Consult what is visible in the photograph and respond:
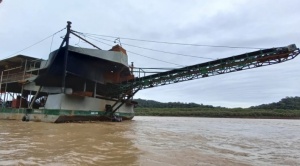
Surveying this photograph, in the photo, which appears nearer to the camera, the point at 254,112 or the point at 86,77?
the point at 86,77

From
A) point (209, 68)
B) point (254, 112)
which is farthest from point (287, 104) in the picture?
point (209, 68)

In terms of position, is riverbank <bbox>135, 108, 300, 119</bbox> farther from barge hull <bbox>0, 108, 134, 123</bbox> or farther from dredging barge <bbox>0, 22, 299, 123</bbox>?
barge hull <bbox>0, 108, 134, 123</bbox>

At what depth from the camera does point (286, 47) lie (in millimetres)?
17391

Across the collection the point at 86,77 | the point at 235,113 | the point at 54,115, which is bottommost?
the point at 54,115

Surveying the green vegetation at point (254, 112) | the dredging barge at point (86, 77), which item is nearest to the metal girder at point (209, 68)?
the dredging barge at point (86, 77)

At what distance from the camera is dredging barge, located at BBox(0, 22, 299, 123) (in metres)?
20.9

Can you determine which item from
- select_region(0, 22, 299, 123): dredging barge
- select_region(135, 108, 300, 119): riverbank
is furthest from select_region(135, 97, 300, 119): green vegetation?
select_region(0, 22, 299, 123): dredging barge

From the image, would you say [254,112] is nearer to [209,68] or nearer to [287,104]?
[287,104]

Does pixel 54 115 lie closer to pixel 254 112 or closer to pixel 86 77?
pixel 86 77

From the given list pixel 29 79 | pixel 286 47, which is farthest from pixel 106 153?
pixel 29 79

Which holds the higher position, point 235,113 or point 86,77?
point 86,77

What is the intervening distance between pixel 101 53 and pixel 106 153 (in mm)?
18309

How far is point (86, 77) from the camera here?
2436 centimetres

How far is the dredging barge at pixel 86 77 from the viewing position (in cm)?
2088
